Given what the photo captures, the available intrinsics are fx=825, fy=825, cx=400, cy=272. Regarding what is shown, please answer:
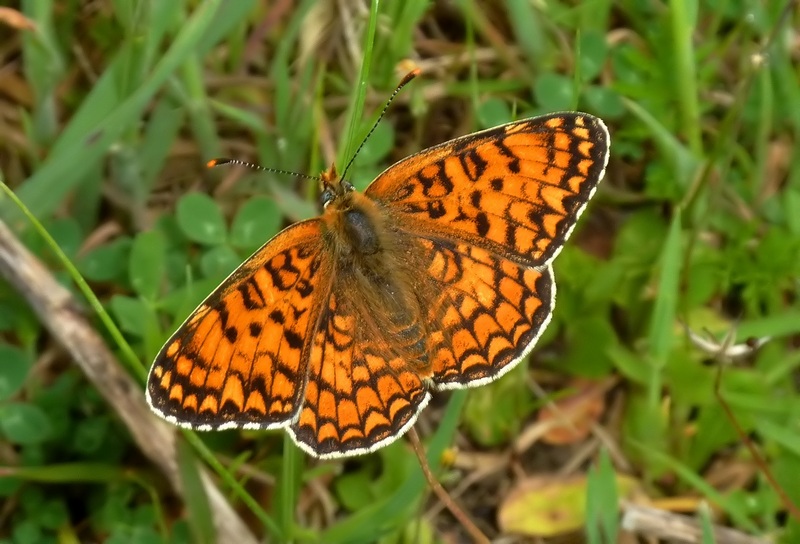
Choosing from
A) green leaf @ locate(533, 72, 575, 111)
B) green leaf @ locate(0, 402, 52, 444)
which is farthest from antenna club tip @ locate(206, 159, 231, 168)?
green leaf @ locate(533, 72, 575, 111)

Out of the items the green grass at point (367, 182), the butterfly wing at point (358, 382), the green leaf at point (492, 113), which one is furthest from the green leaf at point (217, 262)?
the green leaf at point (492, 113)

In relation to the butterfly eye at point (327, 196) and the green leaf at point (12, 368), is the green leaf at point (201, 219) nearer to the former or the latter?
the butterfly eye at point (327, 196)

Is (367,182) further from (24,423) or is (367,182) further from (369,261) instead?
(24,423)

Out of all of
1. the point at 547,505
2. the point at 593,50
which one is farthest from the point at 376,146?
the point at 547,505

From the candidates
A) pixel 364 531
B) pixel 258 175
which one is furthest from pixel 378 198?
pixel 364 531

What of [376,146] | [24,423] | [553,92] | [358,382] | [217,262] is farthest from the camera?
[553,92]

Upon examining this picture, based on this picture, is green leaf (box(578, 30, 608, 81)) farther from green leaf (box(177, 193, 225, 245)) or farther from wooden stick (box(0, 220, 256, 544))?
wooden stick (box(0, 220, 256, 544))

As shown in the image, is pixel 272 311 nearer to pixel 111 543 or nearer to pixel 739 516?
pixel 111 543
